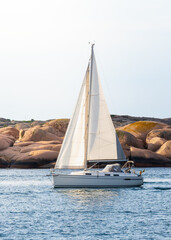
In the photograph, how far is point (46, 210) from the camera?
133 feet

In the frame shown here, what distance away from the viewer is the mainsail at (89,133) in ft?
175

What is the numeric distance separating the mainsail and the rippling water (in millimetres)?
3314

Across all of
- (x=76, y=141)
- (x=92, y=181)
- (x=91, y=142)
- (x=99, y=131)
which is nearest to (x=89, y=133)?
(x=91, y=142)

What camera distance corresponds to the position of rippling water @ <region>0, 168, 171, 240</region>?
31250 mm

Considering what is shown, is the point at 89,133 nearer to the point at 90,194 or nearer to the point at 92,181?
the point at 92,181

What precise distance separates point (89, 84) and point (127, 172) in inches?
416

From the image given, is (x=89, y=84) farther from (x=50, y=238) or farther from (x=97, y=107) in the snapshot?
(x=50, y=238)

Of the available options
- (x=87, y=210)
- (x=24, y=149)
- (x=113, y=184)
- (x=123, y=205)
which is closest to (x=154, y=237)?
(x=87, y=210)

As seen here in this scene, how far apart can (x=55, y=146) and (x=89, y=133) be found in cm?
5058

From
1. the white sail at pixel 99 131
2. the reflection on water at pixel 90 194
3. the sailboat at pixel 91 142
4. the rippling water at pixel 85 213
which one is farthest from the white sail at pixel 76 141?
the rippling water at pixel 85 213

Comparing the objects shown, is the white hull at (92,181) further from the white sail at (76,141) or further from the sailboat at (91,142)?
the white sail at (76,141)

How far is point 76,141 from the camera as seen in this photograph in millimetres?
53625

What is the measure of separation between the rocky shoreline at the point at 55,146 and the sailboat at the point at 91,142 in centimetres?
4434

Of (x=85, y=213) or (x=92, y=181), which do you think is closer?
(x=85, y=213)
